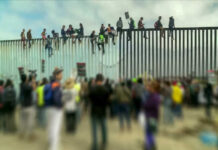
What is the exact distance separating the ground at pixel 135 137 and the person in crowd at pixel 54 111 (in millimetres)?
352

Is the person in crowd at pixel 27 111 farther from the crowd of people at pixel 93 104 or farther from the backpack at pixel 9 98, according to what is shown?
the backpack at pixel 9 98

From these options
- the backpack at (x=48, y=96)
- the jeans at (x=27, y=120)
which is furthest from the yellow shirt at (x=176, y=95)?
the jeans at (x=27, y=120)

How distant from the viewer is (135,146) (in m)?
3.85

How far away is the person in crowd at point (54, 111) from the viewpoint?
3.54 meters

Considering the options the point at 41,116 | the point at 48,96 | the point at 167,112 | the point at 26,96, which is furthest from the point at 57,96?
the point at 167,112

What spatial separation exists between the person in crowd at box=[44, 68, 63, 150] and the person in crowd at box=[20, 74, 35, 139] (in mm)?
722

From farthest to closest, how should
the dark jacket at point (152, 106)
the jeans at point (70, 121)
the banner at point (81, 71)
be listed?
the banner at point (81, 71) < the jeans at point (70, 121) < the dark jacket at point (152, 106)

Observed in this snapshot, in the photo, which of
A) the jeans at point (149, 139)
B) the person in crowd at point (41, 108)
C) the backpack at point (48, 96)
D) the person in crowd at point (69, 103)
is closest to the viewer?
the jeans at point (149, 139)

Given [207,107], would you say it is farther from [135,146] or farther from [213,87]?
[135,146]

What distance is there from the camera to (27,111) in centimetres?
427

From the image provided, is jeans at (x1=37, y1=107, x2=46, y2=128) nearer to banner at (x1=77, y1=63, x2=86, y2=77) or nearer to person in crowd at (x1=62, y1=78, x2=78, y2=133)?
person in crowd at (x1=62, y1=78, x2=78, y2=133)

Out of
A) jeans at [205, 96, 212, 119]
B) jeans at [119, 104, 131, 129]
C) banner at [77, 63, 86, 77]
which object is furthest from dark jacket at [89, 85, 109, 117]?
jeans at [205, 96, 212, 119]

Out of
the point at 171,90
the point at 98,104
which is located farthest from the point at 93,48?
the point at 98,104

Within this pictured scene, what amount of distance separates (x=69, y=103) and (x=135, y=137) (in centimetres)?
145
